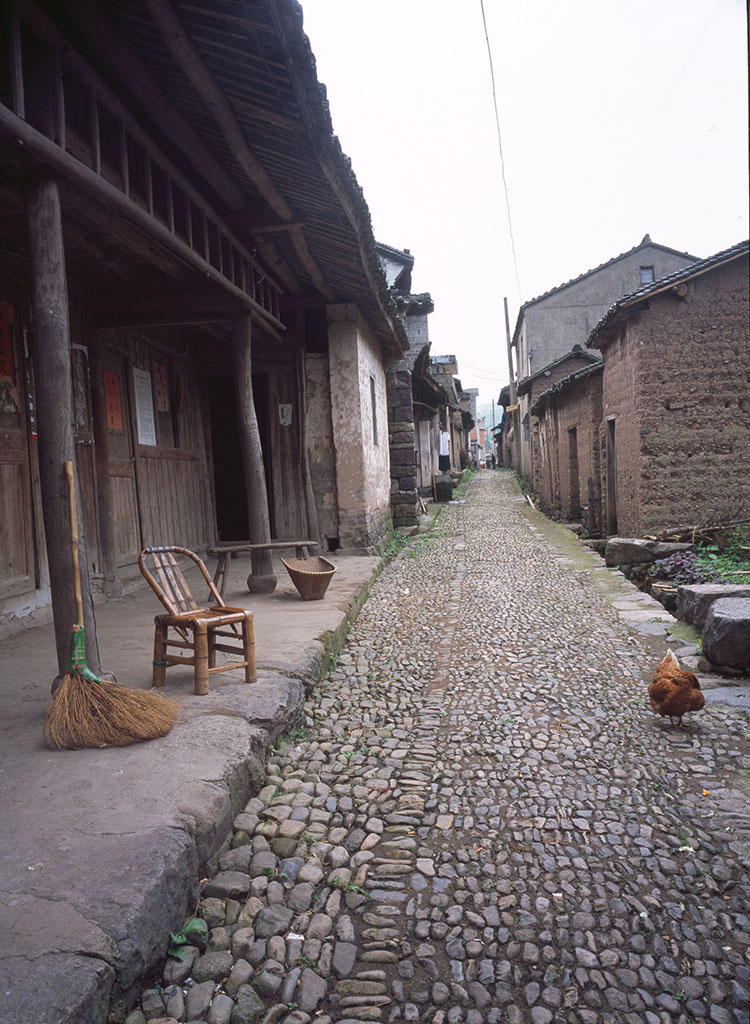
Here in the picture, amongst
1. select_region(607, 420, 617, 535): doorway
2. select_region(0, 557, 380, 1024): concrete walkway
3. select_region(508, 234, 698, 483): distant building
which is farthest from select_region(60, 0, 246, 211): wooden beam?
select_region(508, 234, 698, 483): distant building

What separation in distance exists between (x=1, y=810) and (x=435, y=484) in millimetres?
19407

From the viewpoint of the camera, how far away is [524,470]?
89.5 feet

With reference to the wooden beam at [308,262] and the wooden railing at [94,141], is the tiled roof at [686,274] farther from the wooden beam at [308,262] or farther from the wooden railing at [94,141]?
the wooden railing at [94,141]

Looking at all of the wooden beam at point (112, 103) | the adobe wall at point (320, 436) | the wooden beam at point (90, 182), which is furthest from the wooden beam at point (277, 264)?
the wooden beam at point (90, 182)

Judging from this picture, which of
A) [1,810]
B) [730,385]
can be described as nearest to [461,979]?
[1,810]

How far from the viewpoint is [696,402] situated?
27.6 ft

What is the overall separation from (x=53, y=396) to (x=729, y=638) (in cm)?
423

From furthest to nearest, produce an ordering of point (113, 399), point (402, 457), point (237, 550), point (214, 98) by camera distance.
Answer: point (402, 457) < point (113, 399) < point (237, 550) < point (214, 98)

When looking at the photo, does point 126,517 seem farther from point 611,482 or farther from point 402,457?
point 611,482

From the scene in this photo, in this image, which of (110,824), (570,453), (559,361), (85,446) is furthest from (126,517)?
(559,361)

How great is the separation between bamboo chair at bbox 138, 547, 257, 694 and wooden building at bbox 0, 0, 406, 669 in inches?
14.8

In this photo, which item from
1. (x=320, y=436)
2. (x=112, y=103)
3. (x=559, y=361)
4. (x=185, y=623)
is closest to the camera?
(x=185, y=623)

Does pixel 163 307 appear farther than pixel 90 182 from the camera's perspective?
Yes

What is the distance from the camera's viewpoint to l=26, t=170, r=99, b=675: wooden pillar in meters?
2.90
